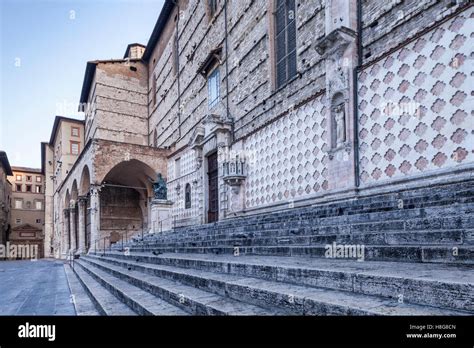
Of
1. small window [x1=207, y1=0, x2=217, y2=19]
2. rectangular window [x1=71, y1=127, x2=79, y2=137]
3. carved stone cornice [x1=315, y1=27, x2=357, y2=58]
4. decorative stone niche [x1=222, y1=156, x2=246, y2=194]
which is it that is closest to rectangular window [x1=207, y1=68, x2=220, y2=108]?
small window [x1=207, y1=0, x2=217, y2=19]

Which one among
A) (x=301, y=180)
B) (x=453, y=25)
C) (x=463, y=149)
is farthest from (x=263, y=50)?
(x=463, y=149)

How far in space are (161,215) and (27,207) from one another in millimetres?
42414

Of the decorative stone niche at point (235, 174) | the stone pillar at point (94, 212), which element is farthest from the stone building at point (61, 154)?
the decorative stone niche at point (235, 174)

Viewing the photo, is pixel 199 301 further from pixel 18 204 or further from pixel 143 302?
pixel 18 204

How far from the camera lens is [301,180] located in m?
9.99

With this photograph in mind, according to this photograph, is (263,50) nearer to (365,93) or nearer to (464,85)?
(365,93)

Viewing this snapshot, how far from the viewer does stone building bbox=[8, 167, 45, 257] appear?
45.9 metres

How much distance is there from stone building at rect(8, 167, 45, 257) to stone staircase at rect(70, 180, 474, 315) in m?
48.1

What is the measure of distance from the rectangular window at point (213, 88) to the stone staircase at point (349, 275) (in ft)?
39.0

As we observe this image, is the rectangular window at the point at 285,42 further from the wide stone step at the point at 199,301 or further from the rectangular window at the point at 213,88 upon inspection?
the wide stone step at the point at 199,301

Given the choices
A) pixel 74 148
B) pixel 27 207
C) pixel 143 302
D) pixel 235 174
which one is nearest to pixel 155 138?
pixel 235 174

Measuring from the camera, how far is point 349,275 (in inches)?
105

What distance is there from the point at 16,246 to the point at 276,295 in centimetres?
4966

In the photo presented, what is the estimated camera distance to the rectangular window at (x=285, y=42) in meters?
11.3
